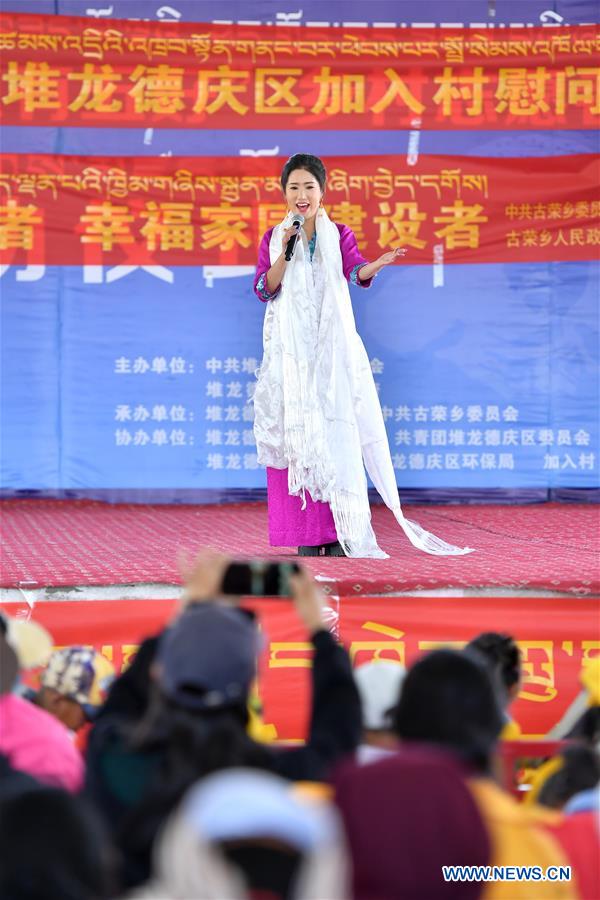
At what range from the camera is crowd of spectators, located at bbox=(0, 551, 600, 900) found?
105 centimetres

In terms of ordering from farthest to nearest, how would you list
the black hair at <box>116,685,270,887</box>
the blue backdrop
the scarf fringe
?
1. the blue backdrop
2. the scarf fringe
3. the black hair at <box>116,685,270,887</box>

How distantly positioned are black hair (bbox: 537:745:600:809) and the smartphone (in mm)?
521

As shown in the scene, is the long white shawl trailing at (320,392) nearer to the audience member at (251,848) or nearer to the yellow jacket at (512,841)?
the yellow jacket at (512,841)

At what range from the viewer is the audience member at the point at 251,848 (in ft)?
3.30

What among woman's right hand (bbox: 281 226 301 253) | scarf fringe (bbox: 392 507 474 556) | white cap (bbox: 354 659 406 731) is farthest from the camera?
scarf fringe (bbox: 392 507 474 556)

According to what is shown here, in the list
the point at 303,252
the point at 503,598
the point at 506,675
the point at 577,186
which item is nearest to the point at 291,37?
the point at 577,186

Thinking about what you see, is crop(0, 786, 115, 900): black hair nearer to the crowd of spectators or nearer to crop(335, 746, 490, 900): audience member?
the crowd of spectators

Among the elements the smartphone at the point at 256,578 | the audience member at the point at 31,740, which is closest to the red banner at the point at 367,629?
the smartphone at the point at 256,578

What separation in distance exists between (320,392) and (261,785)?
114 inches

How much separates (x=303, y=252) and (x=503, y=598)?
1323 millimetres

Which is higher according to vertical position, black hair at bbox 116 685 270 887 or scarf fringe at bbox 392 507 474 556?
black hair at bbox 116 685 270 887

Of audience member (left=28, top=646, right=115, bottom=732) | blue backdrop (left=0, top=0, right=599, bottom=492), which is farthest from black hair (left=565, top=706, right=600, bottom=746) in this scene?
blue backdrop (left=0, top=0, right=599, bottom=492)

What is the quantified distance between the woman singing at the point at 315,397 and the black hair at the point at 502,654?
1.40 metres

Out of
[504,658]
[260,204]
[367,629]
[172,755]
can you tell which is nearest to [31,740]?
[172,755]
